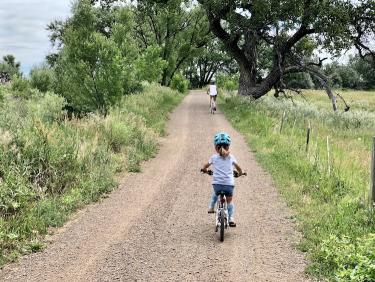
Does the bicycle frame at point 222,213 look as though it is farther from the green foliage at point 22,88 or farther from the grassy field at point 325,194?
the green foliage at point 22,88

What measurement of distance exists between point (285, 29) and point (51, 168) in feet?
67.4

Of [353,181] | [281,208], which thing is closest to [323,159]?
[353,181]

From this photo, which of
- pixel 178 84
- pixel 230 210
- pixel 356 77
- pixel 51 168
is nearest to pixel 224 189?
pixel 230 210

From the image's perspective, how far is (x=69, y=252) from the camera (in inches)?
294

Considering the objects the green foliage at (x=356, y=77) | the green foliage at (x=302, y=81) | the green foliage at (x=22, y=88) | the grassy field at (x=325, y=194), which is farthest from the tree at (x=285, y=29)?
the green foliage at (x=356, y=77)

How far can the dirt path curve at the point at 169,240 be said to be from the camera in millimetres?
6672

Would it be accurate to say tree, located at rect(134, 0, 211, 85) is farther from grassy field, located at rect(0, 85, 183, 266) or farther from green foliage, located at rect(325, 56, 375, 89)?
green foliage, located at rect(325, 56, 375, 89)

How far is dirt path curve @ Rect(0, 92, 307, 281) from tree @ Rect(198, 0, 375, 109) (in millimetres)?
15968

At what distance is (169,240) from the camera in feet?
26.0

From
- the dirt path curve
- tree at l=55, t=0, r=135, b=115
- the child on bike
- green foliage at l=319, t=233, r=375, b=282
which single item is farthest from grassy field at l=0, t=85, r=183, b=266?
green foliage at l=319, t=233, r=375, b=282

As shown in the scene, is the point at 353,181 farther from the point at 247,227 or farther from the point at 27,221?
the point at 27,221

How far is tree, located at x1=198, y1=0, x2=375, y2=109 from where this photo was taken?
1003 inches

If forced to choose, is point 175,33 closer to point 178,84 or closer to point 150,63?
point 178,84

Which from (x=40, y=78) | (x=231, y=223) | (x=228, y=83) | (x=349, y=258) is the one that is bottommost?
(x=231, y=223)
